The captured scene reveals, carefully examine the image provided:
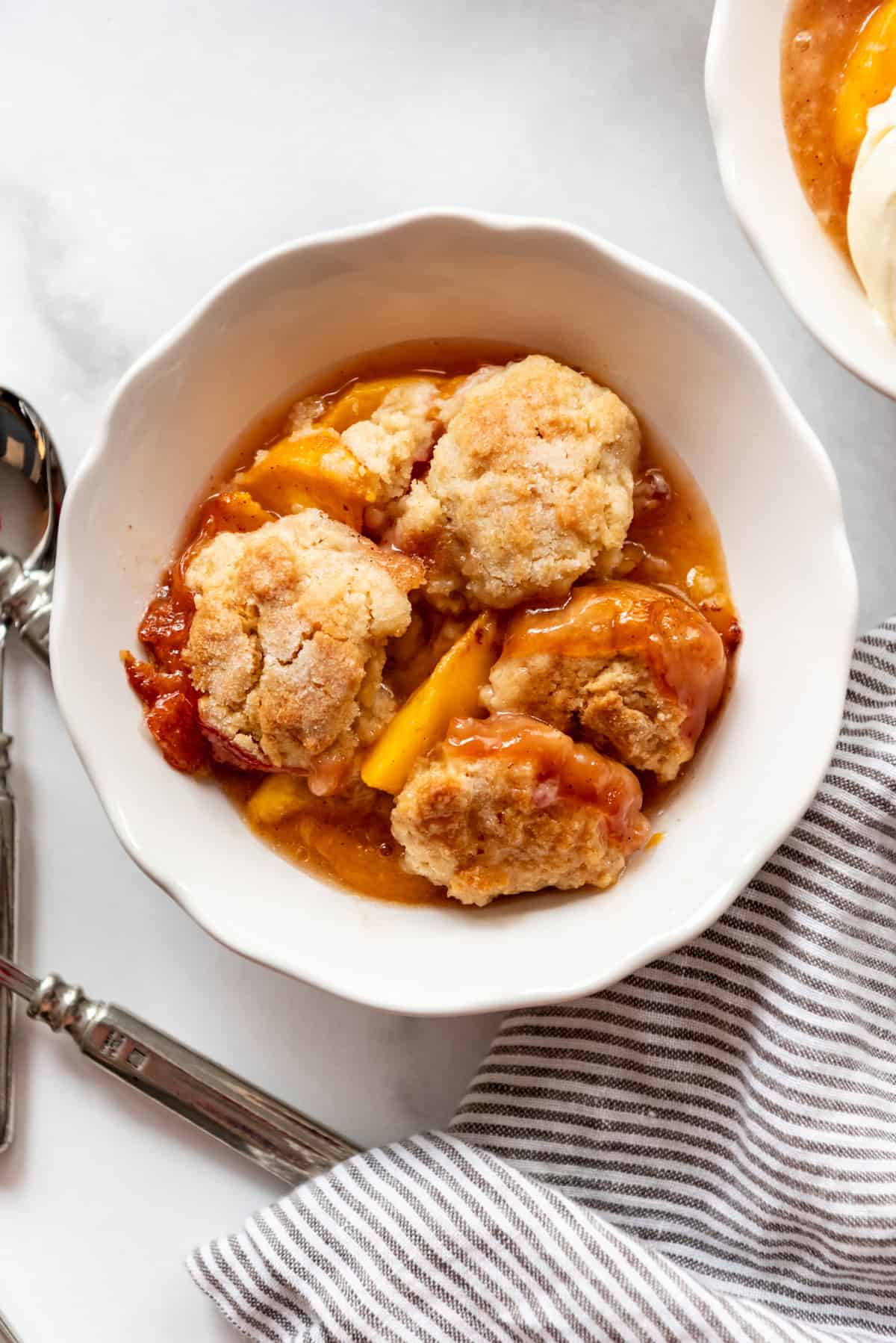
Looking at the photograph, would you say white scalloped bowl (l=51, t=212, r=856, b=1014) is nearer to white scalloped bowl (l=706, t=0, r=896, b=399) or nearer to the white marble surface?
white scalloped bowl (l=706, t=0, r=896, b=399)

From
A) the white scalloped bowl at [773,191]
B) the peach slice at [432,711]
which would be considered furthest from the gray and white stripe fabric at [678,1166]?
the peach slice at [432,711]

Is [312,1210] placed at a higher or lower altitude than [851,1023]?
lower

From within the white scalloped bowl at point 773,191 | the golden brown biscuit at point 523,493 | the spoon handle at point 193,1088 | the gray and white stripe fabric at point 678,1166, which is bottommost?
the spoon handle at point 193,1088

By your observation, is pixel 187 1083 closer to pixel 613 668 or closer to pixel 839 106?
pixel 613 668

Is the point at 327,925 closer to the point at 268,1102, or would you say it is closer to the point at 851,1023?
the point at 268,1102

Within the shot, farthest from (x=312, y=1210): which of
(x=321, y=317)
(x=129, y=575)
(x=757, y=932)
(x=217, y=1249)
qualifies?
(x=321, y=317)

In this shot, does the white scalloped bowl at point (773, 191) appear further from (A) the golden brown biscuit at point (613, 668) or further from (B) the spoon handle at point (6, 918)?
(B) the spoon handle at point (6, 918)
